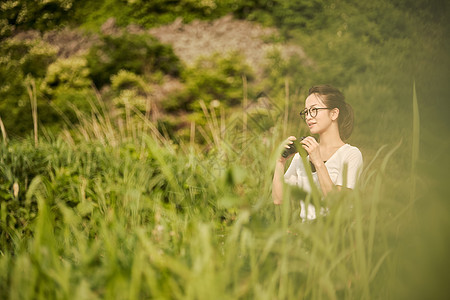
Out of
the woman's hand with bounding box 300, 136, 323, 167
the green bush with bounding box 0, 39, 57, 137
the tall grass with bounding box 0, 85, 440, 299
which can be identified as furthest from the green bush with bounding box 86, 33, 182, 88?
the woman's hand with bounding box 300, 136, 323, 167

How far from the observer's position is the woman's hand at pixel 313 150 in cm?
153

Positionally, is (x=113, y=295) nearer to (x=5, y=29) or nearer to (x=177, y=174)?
(x=177, y=174)

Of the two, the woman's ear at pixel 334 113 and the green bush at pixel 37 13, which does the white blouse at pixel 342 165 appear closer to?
the woman's ear at pixel 334 113

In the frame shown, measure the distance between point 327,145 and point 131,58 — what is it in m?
3.42

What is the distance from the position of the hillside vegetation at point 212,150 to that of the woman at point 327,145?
0.30ft

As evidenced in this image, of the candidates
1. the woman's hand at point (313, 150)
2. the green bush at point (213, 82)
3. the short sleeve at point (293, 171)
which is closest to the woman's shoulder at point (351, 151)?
the woman's hand at point (313, 150)

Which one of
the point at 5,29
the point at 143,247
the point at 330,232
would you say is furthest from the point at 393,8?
the point at 5,29

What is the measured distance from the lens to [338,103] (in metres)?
1.71

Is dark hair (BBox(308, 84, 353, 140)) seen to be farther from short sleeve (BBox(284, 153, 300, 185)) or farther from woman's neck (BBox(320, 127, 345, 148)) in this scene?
short sleeve (BBox(284, 153, 300, 185))

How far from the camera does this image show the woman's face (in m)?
1.68

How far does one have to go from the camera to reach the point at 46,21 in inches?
190

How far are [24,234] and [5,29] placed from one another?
339 cm

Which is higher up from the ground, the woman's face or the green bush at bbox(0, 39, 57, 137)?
the woman's face

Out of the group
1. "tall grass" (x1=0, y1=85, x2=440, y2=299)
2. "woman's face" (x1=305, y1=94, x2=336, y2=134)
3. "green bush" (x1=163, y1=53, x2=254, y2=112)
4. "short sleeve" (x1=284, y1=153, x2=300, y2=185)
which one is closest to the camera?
"tall grass" (x1=0, y1=85, x2=440, y2=299)
